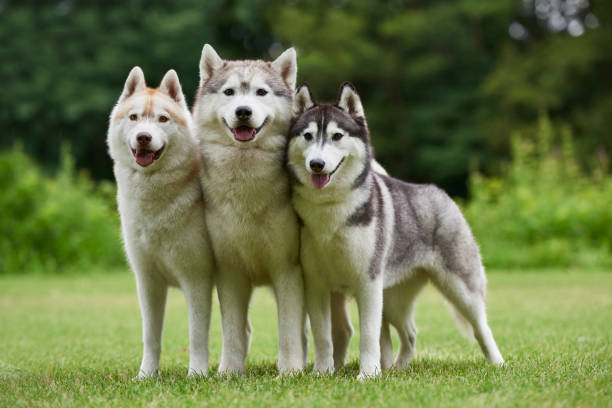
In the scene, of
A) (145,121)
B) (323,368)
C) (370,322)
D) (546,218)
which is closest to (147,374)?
(323,368)

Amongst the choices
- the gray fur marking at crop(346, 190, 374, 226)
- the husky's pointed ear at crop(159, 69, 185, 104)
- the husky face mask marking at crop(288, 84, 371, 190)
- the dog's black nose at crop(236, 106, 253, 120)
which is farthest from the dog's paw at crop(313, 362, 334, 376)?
the husky's pointed ear at crop(159, 69, 185, 104)

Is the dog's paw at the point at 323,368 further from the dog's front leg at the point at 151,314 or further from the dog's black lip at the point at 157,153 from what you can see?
the dog's black lip at the point at 157,153

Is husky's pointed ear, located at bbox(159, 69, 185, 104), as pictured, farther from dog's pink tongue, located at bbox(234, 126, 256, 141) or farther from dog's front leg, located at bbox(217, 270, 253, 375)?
dog's front leg, located at bbox(217, 270, 253, 375)

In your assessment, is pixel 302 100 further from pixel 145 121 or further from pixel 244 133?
pixel 145 121

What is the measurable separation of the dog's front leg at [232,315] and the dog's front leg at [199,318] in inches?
4.3

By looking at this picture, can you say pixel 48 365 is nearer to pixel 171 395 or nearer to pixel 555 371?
pixel 171 395

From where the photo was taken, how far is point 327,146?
4.64m

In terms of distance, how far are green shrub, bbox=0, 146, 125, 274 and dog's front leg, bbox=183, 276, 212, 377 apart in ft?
33.6

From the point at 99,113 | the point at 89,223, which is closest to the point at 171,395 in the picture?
the point at 89,223

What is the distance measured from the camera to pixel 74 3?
91.0 feet

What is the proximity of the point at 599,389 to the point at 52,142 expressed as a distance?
1019 inches

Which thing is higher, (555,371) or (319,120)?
(319,120)

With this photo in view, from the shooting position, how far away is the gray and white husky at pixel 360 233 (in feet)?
15.5

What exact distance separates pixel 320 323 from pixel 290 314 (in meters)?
0.24
